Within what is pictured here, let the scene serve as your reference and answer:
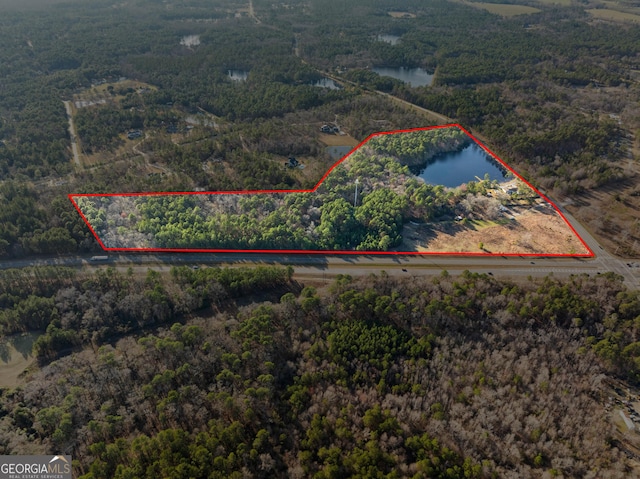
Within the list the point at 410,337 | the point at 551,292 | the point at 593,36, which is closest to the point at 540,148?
the point at 551,292

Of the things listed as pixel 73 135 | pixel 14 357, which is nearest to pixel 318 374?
pixel 14 357

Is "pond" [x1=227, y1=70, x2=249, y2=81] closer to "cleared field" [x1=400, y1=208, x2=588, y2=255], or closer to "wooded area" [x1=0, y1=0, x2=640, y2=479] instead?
"wooded area" [x1=0, y1=0, x2=640, y2=479]

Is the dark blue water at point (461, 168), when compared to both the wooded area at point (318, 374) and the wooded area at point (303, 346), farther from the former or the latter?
the wooded area at point (318, 374)

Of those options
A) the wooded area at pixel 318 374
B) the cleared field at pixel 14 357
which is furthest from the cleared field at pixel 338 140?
the cleared field at pixel 14 357

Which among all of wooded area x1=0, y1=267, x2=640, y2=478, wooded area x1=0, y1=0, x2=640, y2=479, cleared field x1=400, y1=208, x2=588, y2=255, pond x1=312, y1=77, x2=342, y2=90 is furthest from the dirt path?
cleared field x1=400, y1=208, x2=588, y2=255

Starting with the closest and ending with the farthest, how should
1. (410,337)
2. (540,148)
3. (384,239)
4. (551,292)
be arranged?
1. (410,337)
2. (551,292)
3. (384,239)
4. (540,148)

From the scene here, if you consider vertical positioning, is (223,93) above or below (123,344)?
above

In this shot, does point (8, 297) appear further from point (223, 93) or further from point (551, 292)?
point (223, 93)
